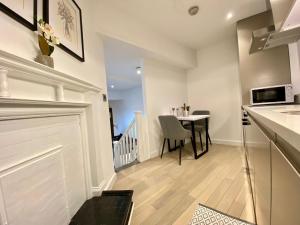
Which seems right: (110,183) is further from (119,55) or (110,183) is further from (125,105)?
(125,105)

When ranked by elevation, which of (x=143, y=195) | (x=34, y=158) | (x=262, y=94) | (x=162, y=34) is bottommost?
(x=143, y=195)

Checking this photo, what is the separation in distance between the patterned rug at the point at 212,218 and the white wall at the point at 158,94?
5.82 ft

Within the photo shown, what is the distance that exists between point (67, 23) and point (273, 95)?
2.86 m

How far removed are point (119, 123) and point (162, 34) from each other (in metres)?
6.04

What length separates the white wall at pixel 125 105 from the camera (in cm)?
713

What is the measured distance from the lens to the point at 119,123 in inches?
323

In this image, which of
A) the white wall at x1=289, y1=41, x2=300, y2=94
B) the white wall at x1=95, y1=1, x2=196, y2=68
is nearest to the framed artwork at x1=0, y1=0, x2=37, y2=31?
the white wall at x1=95, y1=1, x2=196, y2=68

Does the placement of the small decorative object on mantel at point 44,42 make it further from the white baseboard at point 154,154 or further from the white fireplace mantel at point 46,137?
the white baseboard at point 154,154

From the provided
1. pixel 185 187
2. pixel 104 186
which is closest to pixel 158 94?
pixel 185 187

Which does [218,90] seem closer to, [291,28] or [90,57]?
[291,28]

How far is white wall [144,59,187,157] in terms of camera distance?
3.07m

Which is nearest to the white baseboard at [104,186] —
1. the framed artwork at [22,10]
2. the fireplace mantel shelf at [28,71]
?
the fireplace mantel shelf at [28,71]

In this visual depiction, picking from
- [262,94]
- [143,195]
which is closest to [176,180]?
[143,195]

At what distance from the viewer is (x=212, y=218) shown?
1.29 meters
